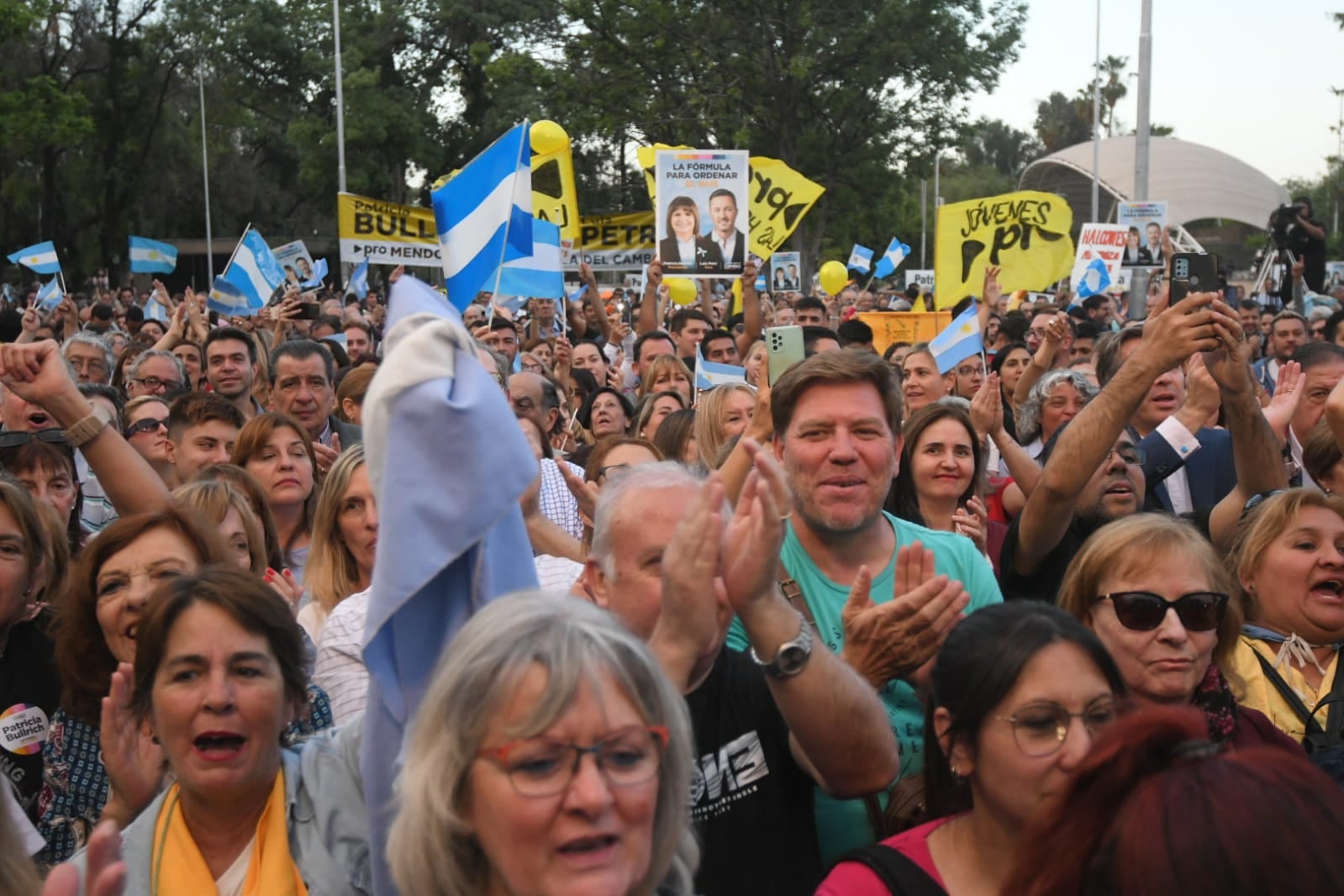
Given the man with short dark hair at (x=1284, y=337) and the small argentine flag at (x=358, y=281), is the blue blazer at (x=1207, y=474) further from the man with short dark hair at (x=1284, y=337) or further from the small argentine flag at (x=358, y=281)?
the small argentine flag at (x=358, y=281)

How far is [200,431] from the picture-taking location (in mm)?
6027

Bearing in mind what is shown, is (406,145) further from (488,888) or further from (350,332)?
(488,888)

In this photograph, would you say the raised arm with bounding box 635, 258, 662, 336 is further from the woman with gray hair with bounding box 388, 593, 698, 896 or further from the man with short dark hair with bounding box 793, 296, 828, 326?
the woman with gray hair with bounding box 388, 593, 698, 896

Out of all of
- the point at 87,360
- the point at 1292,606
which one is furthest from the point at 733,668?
the point at 87,360

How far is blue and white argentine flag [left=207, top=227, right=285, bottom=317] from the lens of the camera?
44.2 ft

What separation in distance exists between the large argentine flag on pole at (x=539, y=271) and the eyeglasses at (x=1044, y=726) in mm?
6206

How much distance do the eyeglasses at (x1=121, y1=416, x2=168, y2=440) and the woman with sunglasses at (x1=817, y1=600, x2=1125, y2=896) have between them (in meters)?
4.42

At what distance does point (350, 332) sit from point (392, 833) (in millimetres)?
10439

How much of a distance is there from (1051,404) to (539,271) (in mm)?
3813

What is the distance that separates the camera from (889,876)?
251cm

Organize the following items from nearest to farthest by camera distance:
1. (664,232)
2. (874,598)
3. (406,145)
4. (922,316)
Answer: (874,598) → (664,232) → (922,316) → (406,145)

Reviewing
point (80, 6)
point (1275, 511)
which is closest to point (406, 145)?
point (80, 6)

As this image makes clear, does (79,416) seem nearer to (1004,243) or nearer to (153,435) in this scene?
(153,435)

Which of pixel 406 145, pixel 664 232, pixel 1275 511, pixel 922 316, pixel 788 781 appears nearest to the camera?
pixel 788 781
